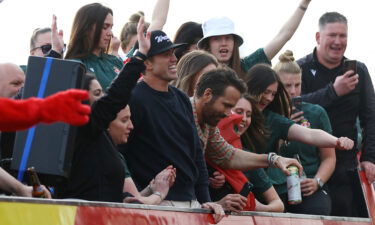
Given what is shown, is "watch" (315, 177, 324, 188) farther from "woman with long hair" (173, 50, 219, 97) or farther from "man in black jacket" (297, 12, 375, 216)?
"woman with long hair" (173, 50, 219, 97)

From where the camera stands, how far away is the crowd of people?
5855 millimetres

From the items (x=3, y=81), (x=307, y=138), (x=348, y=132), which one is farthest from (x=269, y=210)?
(x=3, y=81)

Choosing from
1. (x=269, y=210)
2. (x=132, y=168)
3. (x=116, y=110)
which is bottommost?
(x=269, y=210)

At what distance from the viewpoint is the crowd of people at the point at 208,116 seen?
5855mm

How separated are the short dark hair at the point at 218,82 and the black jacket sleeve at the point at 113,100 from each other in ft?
5.33

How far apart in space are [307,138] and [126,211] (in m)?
3.32

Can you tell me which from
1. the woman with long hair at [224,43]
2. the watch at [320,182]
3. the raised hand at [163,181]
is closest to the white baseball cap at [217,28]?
the woman with long hair at [224,43]

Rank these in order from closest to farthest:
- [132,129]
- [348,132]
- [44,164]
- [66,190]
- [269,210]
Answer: [44,164]
[66,190]
[132,129]
[269,210]
[348,132]

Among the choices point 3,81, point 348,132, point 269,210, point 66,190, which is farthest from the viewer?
point 348,132

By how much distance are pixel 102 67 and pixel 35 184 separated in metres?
2.11

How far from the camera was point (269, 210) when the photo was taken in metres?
8.08

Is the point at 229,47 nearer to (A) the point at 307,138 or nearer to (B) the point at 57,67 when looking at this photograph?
(A) the point at 307,138

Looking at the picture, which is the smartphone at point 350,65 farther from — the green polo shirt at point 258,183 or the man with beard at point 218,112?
the man with beard at point 218,112

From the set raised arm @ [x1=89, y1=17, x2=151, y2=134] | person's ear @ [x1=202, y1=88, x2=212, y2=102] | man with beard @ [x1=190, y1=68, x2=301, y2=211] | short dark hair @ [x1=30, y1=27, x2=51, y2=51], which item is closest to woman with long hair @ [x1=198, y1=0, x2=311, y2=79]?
man with beard @ [x1=190, y1=68, x2=301, y2=211]
